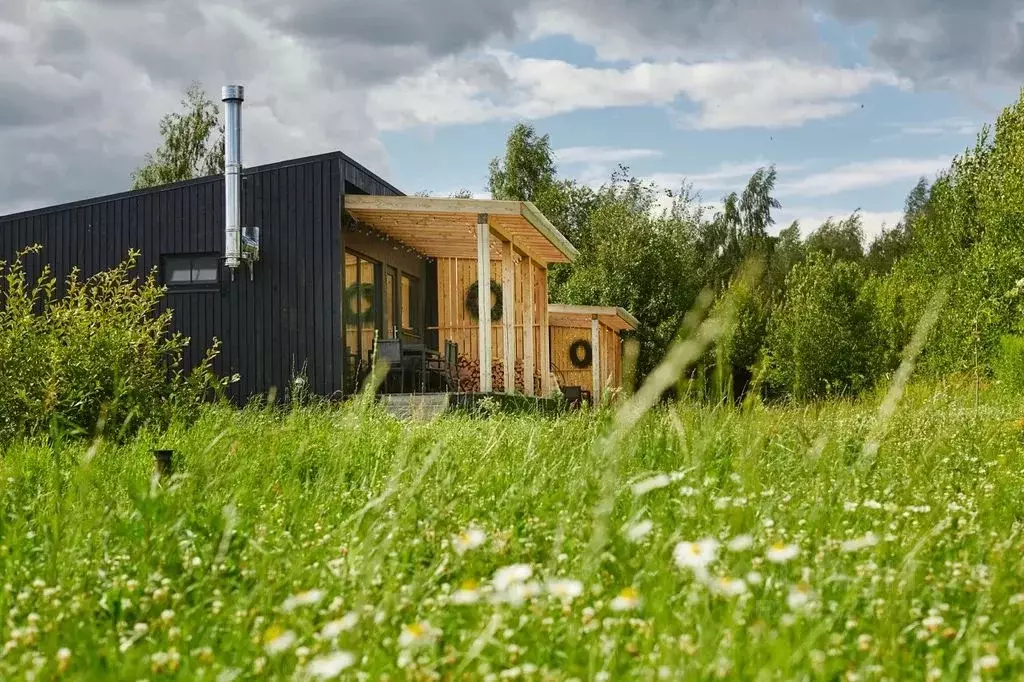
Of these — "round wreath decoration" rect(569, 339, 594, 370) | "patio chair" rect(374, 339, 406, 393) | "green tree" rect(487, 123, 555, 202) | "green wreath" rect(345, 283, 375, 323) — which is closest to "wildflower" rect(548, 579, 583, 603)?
"patio chair" rect(374, 339, 406, 393)

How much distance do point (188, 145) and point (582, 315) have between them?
637 inches

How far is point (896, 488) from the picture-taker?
4.86 m

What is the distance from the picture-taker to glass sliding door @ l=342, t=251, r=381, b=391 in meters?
15.2

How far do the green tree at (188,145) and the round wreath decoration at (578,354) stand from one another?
14657mm

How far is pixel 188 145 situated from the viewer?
33.8 meters

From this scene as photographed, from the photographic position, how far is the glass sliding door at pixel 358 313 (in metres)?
15.2

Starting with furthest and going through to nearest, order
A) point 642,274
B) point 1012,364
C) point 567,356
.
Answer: point 642,274 < point 567,356 < point 1012,364

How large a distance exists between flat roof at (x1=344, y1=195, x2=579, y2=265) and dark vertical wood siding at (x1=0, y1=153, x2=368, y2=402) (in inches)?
22.7

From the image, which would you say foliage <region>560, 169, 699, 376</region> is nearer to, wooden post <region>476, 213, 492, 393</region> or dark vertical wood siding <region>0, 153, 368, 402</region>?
dark vertical wood siding <region>0, 153, 368, 402</region>

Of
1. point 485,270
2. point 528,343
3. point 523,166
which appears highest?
point 523,166

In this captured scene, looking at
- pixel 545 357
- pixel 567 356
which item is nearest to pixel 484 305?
pixel 545 357

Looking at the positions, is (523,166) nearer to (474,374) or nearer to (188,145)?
(188,145)

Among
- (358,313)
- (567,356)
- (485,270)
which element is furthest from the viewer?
(567,356)

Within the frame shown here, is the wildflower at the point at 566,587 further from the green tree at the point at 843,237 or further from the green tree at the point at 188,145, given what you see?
the green tree at the point at 843,237
